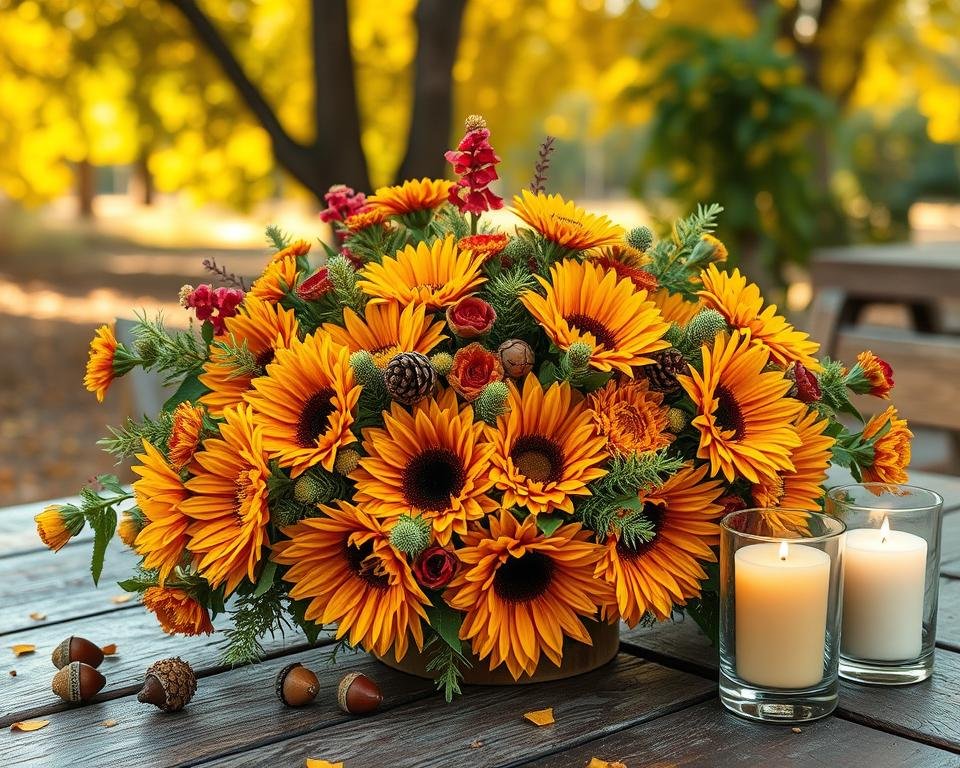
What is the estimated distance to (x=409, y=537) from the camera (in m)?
0.92

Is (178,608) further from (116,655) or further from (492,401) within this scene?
(492,401)

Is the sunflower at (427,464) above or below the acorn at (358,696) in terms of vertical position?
above

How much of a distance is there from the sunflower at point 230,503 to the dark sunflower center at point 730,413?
0.38 m

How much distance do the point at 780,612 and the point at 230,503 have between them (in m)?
0.45

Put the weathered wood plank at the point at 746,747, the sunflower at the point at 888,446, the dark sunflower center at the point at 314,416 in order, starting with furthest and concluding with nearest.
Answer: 1. the sunflower at the point at 888,446
2. the dark sunflower center at the point at 314,416
3. the weathered wood plank at the point at 746,747

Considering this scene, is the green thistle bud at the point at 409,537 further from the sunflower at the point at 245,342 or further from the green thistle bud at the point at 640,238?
the green thistle bud at the point at 640,238

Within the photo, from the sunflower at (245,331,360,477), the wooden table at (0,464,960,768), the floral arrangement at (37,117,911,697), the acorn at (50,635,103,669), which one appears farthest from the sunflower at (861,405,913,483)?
the acorn at (50,635,103,669)

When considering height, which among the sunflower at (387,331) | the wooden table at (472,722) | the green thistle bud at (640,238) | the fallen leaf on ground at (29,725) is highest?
the green thistle bud at (640,238)

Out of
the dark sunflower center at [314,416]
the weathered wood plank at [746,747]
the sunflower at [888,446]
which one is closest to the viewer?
the weathered wood plank at [746,747]

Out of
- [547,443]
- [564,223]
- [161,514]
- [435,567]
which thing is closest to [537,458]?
[547,443]

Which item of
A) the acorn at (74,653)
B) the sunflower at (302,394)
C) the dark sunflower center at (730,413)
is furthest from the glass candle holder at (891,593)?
the acorn at (74,653)

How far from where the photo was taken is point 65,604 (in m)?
1.33

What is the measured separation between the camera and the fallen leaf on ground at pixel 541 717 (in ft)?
3.18

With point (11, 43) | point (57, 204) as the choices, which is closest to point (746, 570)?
point (11, 43)
